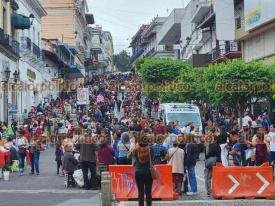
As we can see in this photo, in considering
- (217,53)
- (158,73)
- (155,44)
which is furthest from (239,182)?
(155,44)

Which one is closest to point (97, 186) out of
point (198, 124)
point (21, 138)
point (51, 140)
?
point (21, 138)

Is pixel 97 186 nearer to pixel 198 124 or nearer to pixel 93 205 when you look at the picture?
pixel 93 205

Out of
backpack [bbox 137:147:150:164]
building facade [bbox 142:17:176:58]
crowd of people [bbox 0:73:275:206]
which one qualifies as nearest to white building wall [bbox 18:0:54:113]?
crowd of people [bbox 0:73:275:206]

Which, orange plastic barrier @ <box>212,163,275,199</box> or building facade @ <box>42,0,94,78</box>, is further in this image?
building facade @ <box>42,0,94,78</box>

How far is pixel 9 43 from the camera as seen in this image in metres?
40.5

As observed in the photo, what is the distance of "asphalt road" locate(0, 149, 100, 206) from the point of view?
658 inches

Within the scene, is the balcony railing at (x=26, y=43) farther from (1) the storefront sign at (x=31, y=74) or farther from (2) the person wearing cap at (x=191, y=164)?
(2) the person wearing cap at (x=191, y=164)

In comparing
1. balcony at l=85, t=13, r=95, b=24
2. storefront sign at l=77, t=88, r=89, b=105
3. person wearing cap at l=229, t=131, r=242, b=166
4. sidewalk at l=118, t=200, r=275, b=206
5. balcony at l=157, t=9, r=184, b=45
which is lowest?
sidewalk at l=118, t=200, r=275, b=206

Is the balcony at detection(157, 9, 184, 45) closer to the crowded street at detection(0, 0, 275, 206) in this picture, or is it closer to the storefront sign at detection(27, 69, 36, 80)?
the crowded street at detection(0, 0, 275, 206)

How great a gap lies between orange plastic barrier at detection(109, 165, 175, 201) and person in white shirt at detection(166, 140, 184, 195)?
20 centimetres

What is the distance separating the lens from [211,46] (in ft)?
194

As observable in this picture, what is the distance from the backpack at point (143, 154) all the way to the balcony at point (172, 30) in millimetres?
74661

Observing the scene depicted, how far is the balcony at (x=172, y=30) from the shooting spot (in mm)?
89000

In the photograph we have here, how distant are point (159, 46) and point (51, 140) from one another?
225 ft
